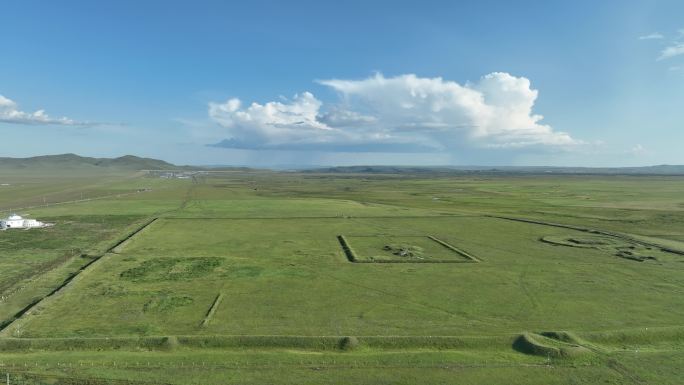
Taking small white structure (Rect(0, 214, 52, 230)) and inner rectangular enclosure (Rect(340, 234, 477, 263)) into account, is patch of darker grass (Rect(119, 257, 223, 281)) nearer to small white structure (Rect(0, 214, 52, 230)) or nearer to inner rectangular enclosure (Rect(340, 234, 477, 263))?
inner rectangular enclosure (Rect(340, 234, 477, 263))

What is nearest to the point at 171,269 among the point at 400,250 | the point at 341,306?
the point at 341,306

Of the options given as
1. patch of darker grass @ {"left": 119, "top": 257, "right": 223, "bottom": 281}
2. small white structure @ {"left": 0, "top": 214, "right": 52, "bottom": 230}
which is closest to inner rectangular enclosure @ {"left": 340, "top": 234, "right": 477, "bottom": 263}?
patch of darker grass @ {"left": 119, "top": 257, "right": 223, "bottom": 281}

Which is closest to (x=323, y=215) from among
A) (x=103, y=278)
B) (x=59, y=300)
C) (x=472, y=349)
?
(x=103, y=278)

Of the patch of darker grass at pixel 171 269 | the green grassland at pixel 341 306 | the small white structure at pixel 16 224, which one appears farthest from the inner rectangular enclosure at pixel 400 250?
the small white structure at pixel 16 224

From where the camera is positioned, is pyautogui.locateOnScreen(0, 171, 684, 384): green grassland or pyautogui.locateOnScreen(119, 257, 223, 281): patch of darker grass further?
pyautogui.locateOnScreen(119, 257, 223, 281): patch of darker grass

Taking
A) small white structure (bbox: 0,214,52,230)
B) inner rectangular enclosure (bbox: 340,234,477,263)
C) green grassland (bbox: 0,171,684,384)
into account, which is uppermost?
small white structure (bbox: 0,214,52,230)

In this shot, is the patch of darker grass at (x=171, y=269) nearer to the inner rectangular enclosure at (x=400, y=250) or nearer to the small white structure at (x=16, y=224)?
the inner rectangular enclosure at (x=400, y=250)

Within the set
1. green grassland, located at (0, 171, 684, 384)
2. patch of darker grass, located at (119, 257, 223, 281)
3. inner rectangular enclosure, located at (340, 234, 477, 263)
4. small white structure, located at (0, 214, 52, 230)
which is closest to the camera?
green grassland, located at (0, 171, 684, 384)

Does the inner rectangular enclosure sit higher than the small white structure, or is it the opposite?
the small white structure
